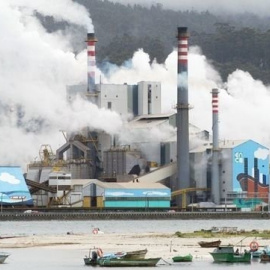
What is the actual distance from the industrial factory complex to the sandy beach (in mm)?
47930

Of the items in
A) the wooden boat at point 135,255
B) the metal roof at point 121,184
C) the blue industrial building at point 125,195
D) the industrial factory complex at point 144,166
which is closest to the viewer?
the wooden boat at point 135,255

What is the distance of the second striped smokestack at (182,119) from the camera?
5487 inches

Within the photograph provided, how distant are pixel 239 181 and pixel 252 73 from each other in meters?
56.0

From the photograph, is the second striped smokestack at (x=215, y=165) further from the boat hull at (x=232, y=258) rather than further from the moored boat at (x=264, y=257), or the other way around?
the boat hull at (x=232, y=258)

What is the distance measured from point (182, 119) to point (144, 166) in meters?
10.3

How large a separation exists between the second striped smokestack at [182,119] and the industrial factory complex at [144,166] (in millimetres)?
98

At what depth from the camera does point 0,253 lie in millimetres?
68062

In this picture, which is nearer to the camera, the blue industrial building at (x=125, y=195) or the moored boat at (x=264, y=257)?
the moored boat at (x=264, y=257)

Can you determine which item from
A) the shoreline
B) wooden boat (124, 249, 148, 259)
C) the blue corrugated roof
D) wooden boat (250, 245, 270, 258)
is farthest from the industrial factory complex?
wooden boat (124, 249, 148, 259)

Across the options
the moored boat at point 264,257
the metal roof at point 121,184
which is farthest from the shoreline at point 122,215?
the moored boat at point 264,257

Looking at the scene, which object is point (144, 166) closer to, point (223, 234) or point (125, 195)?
point (125, 195)

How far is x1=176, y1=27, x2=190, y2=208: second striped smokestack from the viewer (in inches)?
5487

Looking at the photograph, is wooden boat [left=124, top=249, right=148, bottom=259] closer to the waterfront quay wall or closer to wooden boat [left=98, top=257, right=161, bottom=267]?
wooden boat [left=98, top=257, right=161, bottom=267]

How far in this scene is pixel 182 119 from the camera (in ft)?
458
